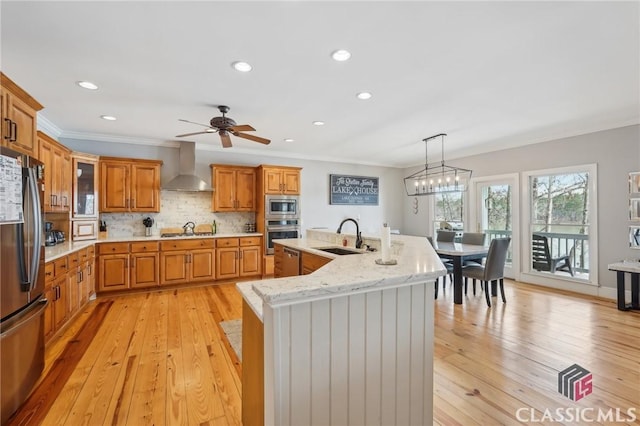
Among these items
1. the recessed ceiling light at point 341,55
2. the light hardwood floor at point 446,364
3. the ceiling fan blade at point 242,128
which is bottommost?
the light hardwood floor at point 446,364

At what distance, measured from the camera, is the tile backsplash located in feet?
16.5

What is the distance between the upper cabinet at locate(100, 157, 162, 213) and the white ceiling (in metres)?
0.68

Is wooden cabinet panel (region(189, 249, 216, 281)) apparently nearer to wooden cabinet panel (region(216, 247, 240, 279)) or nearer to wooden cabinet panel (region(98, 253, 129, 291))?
wooden cabinet panel (region(216, 247, 240, 279))

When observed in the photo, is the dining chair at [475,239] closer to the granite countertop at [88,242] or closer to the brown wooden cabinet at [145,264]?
the granite countertop at [88,242]

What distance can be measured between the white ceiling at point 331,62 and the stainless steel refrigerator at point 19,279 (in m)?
1.01

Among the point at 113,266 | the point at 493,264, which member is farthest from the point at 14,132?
the point at 493,264

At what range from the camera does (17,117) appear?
2217mm

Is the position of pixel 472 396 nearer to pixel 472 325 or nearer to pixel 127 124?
pixel 472 325

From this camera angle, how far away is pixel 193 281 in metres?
5.01

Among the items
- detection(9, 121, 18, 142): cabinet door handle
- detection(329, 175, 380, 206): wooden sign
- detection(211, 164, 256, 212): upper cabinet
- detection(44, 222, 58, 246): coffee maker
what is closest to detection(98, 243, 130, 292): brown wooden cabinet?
detection(44, 222, 58, 246): coffee maker

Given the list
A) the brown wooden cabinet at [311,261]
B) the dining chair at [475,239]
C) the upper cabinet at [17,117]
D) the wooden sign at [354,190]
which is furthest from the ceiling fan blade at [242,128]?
the dining chair at [475,239]

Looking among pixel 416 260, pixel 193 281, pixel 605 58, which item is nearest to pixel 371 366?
pixel 416 260

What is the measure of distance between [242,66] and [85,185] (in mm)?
3506

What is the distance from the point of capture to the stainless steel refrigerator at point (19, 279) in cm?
182
